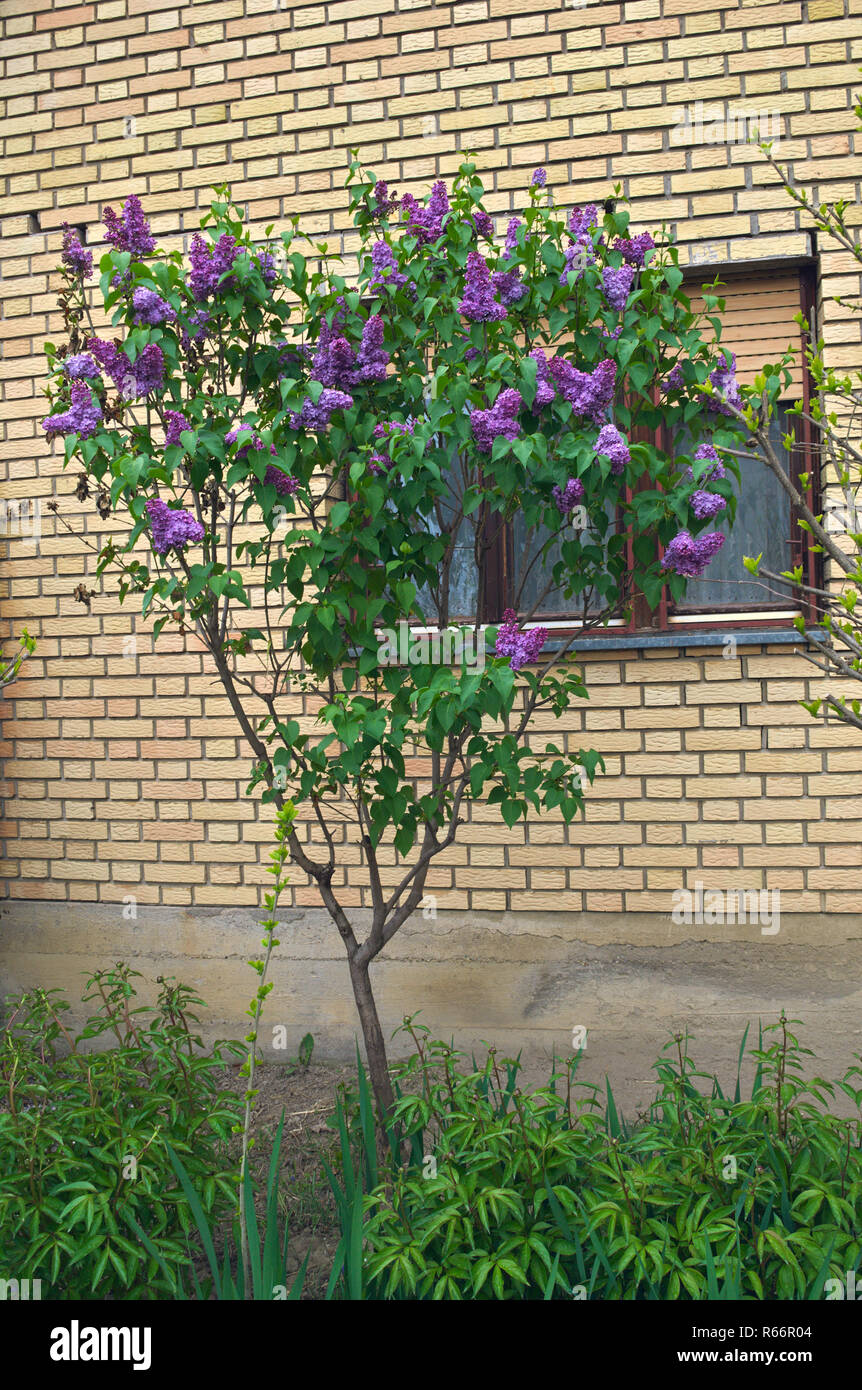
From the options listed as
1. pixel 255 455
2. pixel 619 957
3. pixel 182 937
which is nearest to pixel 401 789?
A: pixel 255 455

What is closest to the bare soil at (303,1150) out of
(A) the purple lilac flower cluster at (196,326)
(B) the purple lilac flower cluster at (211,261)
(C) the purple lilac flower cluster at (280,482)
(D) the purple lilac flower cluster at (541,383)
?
(C) the purple lilac flower cluster at (280,482)

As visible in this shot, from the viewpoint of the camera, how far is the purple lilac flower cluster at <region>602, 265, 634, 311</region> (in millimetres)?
2980

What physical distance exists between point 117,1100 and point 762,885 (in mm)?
2727

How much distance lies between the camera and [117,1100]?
296 cm

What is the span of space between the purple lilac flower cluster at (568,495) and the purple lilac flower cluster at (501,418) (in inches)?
8.3

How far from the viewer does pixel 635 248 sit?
120 inches

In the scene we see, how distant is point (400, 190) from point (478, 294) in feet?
7.65

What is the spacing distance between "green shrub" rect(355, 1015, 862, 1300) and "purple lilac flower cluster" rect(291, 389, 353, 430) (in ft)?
6.30

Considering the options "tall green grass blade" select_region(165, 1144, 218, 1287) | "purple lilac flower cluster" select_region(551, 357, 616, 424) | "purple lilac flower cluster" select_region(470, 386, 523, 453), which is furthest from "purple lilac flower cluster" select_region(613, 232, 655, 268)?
"tall green grass blade" select_region(165, 1144, 218, 1287)

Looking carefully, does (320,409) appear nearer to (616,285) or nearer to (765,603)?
(616,285)

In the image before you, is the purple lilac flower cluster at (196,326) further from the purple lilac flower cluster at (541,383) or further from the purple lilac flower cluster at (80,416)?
the purple lilac flower cluster at (541,383)

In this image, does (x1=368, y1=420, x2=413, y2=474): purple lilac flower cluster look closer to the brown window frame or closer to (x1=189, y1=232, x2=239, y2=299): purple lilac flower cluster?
(x1=189, y1=232, x2=239, y2=299): purple lilac flower cluster

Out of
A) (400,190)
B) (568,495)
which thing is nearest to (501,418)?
(568,495)

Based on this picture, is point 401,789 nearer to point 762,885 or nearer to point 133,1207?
point 133,1207
